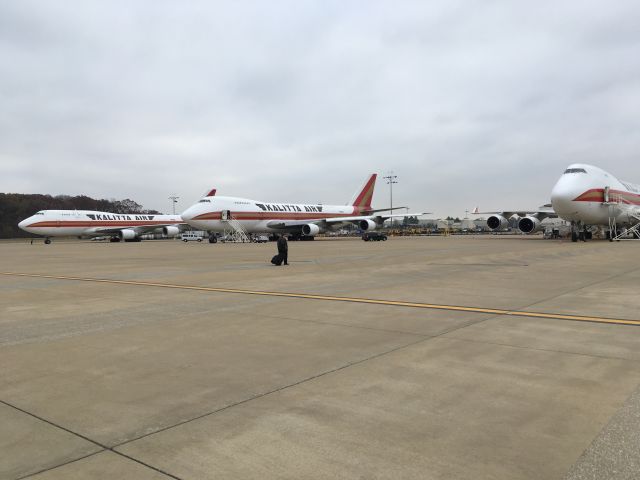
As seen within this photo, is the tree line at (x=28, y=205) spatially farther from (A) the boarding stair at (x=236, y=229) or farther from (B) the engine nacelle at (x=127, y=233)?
(A) the boarding stair at (x=236, y=229)

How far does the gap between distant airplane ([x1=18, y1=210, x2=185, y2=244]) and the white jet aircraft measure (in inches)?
1380

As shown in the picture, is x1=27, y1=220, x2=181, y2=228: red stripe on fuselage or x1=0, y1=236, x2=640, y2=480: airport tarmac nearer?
x1=0, y1=236, x2=640, y2=480: airport tarmac

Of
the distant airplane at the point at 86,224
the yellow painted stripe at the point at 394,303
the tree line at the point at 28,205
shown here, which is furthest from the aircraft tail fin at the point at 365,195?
the tree line at the point at 28,205

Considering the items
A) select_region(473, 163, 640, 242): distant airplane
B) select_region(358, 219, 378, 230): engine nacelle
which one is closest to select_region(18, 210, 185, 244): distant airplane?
select_region(358, 219, 378, 230): engine nacelle

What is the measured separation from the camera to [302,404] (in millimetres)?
3561

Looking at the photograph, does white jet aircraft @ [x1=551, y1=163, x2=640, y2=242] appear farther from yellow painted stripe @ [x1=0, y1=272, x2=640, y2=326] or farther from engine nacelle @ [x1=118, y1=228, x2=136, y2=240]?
engine nacelle @ [x1=118, y1=228, x2=136, y2=240]

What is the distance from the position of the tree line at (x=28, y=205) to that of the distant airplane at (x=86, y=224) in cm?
4897

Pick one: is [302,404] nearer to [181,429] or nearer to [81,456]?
[181,429]

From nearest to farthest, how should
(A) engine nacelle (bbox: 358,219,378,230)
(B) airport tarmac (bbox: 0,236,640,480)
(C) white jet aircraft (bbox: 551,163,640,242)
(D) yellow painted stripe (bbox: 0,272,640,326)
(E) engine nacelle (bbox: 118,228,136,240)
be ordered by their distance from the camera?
(B) airport tarmac (bbox: 0,236,640,480)
(D) yellow painted stripe (bbox: 0,272,640,326)
(C) white jet aircraft (bbox: 551,163,640,242)
(A) engine nacelle (bbox: 358,219,378,230)
(E) engine nacelle (bbox: 118,228,136,240)

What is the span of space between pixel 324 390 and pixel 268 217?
42.9m

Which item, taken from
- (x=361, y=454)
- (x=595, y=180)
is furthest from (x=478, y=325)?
(x=595, y=180)

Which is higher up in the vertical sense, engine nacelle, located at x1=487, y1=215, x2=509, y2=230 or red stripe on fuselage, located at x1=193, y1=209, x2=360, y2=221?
red stripe on fuselage, located at x1=193, y1=209, x2=360, y2=221

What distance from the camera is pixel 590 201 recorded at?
30.4 meters

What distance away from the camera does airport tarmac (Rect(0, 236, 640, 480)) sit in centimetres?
272
